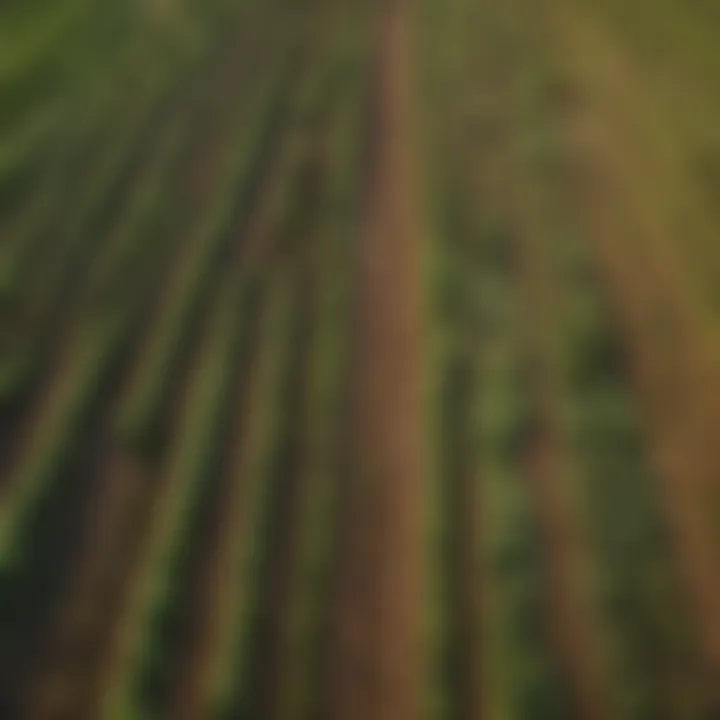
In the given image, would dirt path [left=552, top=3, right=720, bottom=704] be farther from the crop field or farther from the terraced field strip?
the terraced field strip

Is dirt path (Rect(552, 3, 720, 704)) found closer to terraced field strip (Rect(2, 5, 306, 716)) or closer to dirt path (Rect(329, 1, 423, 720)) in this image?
dirt path (Rect(329, 1, 423, 720))

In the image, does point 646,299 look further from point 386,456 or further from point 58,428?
point 58,428

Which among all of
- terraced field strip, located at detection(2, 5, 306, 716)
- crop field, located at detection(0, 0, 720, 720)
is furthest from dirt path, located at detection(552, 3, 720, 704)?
terraced field strip, located at detection(2, 5, 306, 716)

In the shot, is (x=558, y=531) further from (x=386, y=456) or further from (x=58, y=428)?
(x=58, y=428)

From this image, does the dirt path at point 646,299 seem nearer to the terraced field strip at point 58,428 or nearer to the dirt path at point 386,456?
the dirt path at point 386,456

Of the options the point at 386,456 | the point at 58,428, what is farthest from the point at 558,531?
the point at 58,428

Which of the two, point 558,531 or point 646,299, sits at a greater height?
point 646,299

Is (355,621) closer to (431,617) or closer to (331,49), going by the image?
(431,617)
